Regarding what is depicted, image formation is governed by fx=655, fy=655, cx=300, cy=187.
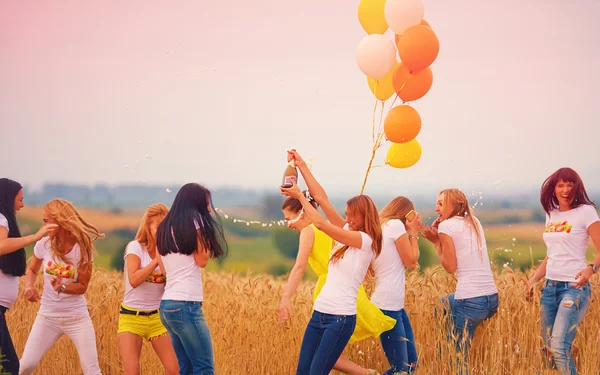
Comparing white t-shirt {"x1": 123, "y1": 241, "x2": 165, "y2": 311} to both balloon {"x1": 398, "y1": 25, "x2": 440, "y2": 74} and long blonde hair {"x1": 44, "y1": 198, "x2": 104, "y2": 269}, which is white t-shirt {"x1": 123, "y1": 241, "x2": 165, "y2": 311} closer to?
long blonde hair {"x1": 44, "y1": 198, "x2": 104, "y2": 269}

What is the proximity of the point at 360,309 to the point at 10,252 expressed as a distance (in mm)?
2050

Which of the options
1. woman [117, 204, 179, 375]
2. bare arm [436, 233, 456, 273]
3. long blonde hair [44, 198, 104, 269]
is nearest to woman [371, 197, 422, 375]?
bare arm [436, 233, 456, 273]

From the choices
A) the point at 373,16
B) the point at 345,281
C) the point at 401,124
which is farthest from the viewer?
the point at 373,16

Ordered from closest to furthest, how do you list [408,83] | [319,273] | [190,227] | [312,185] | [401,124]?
[190,227] → [312,185] → [319,273] → [401,124] → [408,83]

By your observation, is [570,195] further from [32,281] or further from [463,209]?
[32,281]

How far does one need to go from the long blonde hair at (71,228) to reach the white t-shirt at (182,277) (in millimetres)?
628

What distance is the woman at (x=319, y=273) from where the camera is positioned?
373 cm

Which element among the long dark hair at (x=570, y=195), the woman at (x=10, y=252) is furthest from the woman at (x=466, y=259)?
the woman at (x=10, y=252)

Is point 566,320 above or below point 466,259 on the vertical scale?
below

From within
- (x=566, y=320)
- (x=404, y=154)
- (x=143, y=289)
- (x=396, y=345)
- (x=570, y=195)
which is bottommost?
(x=396, y=345)

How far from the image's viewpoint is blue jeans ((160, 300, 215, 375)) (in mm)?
3445

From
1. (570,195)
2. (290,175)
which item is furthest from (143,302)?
(570,195)

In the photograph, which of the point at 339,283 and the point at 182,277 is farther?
the point at 182,277

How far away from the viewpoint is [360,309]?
3732 mm
